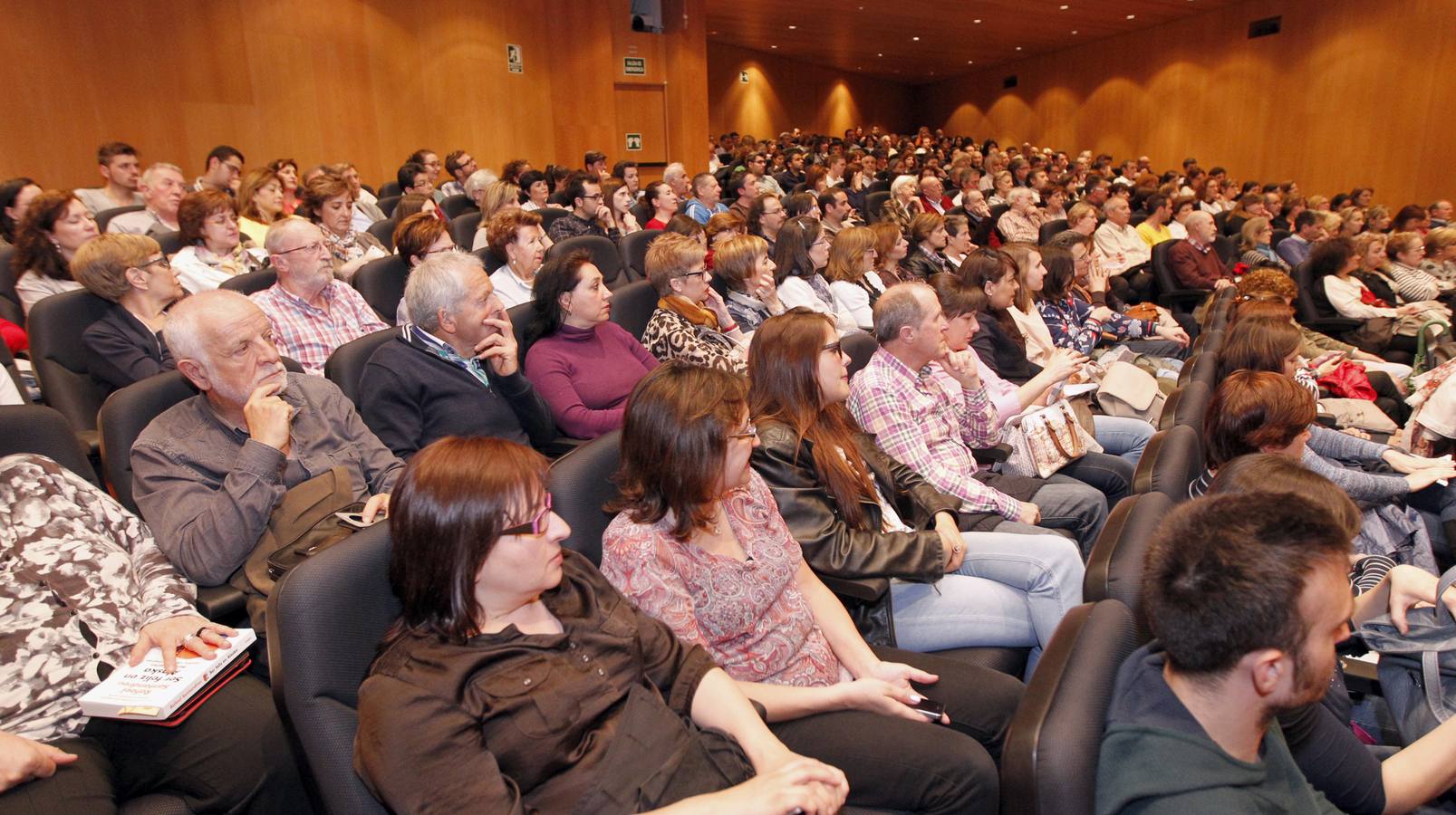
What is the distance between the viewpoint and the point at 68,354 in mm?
2844

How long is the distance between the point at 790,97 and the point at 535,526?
850 inches

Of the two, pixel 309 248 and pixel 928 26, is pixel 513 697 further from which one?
pixel 928 26

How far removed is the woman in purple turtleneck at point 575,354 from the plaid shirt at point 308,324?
842 mm

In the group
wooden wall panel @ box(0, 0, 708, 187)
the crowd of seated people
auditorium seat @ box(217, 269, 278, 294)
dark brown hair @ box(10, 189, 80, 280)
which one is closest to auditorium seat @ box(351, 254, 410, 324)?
the crowd of seated people

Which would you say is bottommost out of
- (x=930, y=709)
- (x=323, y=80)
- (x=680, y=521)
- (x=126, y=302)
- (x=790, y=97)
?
(x=930, y=709)

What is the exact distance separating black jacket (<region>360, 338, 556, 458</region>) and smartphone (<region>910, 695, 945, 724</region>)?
1393mm

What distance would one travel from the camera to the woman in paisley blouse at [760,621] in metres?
1.49

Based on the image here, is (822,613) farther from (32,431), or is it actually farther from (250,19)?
(250,19)

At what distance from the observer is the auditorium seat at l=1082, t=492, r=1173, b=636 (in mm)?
1445

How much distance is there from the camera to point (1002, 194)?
32.9ft

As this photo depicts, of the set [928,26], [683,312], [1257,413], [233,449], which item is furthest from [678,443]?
[928,26]

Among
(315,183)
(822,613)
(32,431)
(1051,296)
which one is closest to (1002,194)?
(1051,296)

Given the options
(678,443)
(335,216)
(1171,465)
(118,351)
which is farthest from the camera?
(335,216)

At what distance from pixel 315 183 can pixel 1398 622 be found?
16.2 ft
